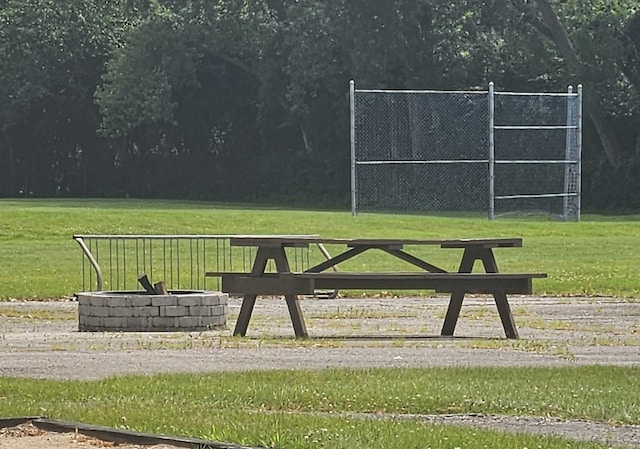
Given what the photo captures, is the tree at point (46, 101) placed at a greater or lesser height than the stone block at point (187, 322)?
greater

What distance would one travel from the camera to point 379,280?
48.6 feet

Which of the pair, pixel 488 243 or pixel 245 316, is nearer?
pixel 488 243

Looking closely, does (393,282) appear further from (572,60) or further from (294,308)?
(572,60)

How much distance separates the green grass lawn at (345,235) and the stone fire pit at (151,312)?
5.19 metres

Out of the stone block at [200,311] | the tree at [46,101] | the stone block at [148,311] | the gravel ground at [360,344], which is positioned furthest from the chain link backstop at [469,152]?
the stone block at [148,311]

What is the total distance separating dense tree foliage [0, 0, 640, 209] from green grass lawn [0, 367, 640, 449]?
3998 centimetres

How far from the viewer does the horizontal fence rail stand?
75.4 feet

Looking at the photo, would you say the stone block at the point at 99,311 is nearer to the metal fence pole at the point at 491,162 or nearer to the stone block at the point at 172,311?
the stone block at the point at 172,311

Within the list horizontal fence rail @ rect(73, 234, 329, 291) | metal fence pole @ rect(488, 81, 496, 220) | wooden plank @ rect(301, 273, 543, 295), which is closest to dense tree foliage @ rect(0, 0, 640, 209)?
metal fence pole @ rect(488, 81, 496, 220)

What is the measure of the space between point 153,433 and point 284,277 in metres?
6.53

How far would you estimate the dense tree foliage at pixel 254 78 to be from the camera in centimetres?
5241

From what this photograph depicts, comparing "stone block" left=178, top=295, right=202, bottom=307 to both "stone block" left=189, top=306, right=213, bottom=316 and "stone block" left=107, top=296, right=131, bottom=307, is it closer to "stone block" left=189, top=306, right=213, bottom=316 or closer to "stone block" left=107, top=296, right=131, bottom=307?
"stone block" left=189, top=306, right=213, bottom=316

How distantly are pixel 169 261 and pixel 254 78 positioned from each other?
36653 millimetres

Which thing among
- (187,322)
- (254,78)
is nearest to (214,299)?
(187,322)
